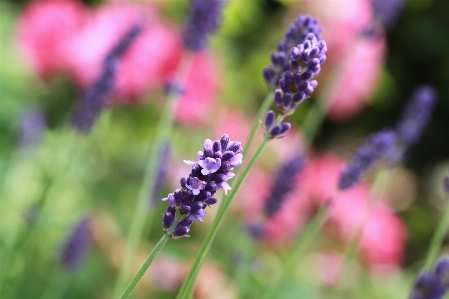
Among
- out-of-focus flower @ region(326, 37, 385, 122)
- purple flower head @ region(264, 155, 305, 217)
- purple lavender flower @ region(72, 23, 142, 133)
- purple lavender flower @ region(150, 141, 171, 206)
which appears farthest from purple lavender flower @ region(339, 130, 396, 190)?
out-of-focus flower @ region(326, 37, 385, 122)

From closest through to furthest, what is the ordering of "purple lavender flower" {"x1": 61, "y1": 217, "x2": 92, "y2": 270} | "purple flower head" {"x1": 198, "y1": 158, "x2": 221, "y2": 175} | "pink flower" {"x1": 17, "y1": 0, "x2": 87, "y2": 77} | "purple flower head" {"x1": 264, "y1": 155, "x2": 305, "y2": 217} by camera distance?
"purple flower head" {"x1": 198, "y1": 158, "x2": 221, "y2": 175} → "purple flower head" {"x1": 264, "y1": 155, "x2": 305, "y2": 217} → "purple lavender flower" {"x1": 61, "y1": 217, "x2": 92, "y2": 270} → "pink flower" {"x1": 17, "y1": 0, "x2": 87, "y2": 77}

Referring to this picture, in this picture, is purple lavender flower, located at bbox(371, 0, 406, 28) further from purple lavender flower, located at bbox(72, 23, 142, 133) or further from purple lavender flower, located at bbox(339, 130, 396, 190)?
purple lavender flower, located at bbox(72, 23, 142, 133)

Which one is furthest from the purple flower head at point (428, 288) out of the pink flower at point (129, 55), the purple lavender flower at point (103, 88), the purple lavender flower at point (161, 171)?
the pink flower at point (129, 55)

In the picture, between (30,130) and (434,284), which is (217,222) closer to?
(434,284)

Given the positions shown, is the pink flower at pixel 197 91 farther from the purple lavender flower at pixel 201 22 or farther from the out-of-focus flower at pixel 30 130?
the purple lavender flower at pixel 201 22

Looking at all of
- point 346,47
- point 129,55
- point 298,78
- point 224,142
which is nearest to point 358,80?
point 346,47

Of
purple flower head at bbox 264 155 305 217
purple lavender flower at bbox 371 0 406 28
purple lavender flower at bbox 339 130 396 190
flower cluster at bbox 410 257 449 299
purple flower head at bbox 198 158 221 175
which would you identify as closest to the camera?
purple flower head at bbox 198 158 221 175
